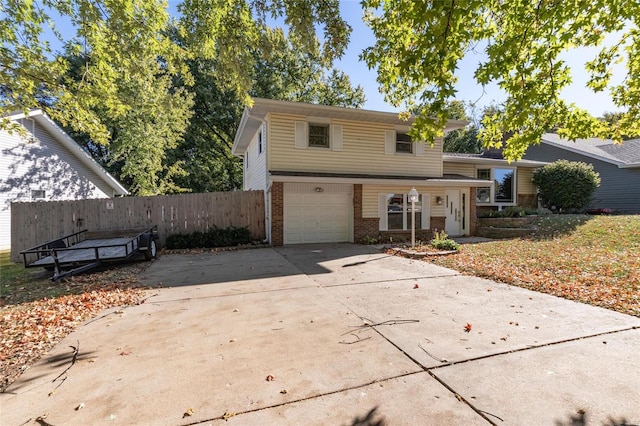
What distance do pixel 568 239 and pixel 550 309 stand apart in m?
8.42

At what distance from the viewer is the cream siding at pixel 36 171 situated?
13.6m

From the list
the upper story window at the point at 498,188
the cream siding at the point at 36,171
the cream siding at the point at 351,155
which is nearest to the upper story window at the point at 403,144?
the cream siding at the point at 351,155

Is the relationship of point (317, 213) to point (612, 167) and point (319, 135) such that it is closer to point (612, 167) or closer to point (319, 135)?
point (319, 135)

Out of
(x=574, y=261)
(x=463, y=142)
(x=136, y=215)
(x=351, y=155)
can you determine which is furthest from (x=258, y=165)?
(x=463, y=142)

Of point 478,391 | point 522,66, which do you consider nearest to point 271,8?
point 522,66

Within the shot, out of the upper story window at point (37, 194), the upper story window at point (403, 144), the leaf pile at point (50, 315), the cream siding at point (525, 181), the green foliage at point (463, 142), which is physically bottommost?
the leaf pile at point (50, 315)

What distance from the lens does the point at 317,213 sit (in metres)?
12.4

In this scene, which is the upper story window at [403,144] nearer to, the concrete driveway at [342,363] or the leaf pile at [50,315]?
the concrete driveway at [342,363]

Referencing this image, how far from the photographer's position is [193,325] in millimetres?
4141

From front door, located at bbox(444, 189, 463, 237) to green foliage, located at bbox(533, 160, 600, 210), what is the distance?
7.13 meters

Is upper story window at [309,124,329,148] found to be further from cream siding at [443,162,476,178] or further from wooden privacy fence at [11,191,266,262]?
cream siding at [443,162,476,178]

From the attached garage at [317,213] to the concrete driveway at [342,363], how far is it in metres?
6.65

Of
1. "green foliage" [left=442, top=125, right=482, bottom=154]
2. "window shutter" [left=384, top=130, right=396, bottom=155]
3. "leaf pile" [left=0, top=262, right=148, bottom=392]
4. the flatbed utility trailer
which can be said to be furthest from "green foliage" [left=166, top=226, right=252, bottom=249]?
"green foliage" [left=442, top=125, right=482, bottom=154]

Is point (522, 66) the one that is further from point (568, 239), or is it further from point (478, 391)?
point (568, 239)
